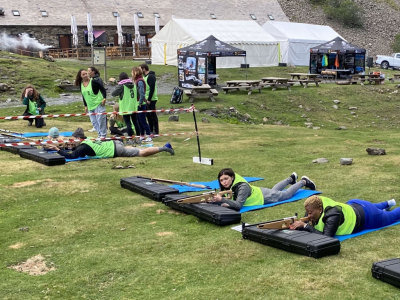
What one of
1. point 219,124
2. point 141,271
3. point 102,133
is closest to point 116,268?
point 141,271

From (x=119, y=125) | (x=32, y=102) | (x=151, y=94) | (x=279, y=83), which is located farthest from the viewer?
(x=279, y=83)

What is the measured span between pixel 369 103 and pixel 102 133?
19.1m

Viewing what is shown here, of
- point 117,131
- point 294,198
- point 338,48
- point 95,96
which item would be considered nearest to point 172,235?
point 294,198

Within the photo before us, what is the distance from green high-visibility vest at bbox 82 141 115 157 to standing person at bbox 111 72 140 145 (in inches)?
73.9

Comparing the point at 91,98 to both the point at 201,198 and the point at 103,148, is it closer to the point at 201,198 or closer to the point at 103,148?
the point at 103,148

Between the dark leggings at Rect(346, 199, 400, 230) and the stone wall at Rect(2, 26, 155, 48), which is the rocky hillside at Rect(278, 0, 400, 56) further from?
the dark leggings at Rect(346, 199, 400, 230)

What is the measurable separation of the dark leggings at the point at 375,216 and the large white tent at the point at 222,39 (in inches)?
1245

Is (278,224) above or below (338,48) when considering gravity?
below

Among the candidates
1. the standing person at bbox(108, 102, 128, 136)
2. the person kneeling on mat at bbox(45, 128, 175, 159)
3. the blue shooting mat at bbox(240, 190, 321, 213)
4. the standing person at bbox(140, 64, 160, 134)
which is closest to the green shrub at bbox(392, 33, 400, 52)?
the standing person at bbox(140, 64, 160, 134)

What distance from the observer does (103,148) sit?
12.7 meters

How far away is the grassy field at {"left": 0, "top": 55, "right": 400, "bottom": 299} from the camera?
555 cm

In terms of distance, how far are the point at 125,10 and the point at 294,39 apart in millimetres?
19694

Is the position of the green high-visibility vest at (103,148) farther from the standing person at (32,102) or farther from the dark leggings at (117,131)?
the standing person at (32,102)

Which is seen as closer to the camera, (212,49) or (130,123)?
(130,123)
